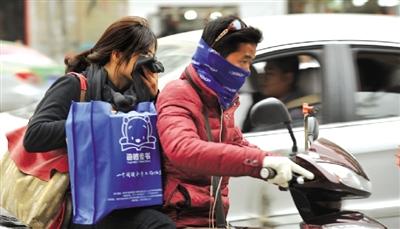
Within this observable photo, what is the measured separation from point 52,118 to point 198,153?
0.60 metres

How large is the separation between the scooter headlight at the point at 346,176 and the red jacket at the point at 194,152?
310 mm

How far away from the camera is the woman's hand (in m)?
2.86

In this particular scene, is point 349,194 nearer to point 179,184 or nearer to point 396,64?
point 179,184

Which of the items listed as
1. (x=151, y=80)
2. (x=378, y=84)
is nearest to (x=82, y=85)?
(x=151, y=80)

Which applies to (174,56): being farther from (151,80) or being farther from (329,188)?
(329,188)

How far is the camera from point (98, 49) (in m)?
2.89

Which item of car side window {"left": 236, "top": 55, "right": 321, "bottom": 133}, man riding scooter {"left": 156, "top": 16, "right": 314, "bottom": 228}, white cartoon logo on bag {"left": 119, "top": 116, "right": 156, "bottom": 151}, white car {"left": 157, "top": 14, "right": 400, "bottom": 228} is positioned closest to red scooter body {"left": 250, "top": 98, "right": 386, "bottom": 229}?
man riding scooter {"left": 156, "top": 16, "right": 314, "bottom": 228}

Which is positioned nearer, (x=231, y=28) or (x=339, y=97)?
(x=231, y=28)

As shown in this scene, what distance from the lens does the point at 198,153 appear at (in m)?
2.39

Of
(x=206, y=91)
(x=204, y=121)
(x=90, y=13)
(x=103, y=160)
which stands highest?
Answer: (x=90, y=13)

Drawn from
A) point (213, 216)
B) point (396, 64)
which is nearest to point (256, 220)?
point (396, 64)

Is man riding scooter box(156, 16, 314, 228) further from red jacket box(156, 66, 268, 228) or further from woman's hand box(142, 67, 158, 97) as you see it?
woman's hand box(142, 67, 158, 97)

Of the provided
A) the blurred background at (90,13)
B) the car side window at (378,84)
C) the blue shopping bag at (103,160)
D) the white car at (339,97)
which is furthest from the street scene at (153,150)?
the blurred background at (90,13)

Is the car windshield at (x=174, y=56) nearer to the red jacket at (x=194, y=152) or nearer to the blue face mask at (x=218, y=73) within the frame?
the red jacket at (x=194, y=152)
